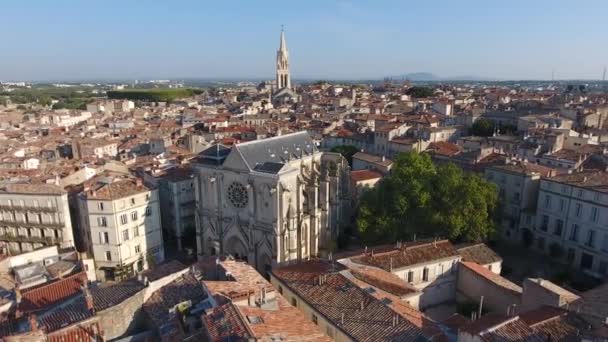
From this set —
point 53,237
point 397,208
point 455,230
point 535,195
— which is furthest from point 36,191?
point 535,195

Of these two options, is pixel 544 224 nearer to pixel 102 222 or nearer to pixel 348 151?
pixel 348 151

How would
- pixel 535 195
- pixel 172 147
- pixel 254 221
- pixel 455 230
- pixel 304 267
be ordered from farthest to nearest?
pixel 172 147, pixel 535 195, pixel 254 221, pixel 455 230, pixel 304 267

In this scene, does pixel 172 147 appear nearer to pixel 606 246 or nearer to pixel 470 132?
pixel 470 132

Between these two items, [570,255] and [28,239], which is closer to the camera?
[570,255]

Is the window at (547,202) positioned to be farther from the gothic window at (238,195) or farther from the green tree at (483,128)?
the green tree at (483,128)

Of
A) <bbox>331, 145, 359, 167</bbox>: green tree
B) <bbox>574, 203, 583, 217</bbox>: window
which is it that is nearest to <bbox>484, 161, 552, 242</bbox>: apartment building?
<bbox>574, 203, 583, 217</bbox>: window

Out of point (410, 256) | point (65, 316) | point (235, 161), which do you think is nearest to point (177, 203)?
point (235, 161)
